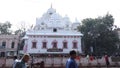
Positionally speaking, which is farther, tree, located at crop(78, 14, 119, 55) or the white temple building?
tree, located at crop(78, 14, 119, 55)

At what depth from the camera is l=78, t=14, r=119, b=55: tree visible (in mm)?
52688

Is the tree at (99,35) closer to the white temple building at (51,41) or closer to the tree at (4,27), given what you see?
the white temple building at (51,41)

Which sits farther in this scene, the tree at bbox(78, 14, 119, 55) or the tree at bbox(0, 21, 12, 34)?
the tree at bbox(0, 21, 12, 34)

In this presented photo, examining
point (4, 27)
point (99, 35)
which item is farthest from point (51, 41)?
point (4, 27)

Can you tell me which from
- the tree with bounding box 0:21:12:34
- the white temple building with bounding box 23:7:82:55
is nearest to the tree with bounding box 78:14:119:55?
the white temple building with bounding box 23:7:82:55

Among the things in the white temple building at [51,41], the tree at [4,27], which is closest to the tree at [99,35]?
the white temple building at [51,41]

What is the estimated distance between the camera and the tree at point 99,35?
5269cm

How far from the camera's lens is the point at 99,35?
53.6 m

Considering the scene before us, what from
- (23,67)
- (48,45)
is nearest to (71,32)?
(48,45)

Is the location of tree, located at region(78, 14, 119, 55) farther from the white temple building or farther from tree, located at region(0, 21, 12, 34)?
tree, located at region(0, 21, 12, 34)

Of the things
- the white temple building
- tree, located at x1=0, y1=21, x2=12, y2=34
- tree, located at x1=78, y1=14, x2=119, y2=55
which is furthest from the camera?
tree, located at x1=0, y1=21, x2=12, y2=34

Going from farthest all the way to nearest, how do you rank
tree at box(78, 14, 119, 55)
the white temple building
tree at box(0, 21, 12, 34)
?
tree at box(0, 21, 12, 34)
tree at box(78, 14, 119, 55)
the white temple building

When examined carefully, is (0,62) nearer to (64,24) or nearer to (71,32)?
(71,32)

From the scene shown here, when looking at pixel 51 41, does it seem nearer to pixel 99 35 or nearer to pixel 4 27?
pixel 99 35
